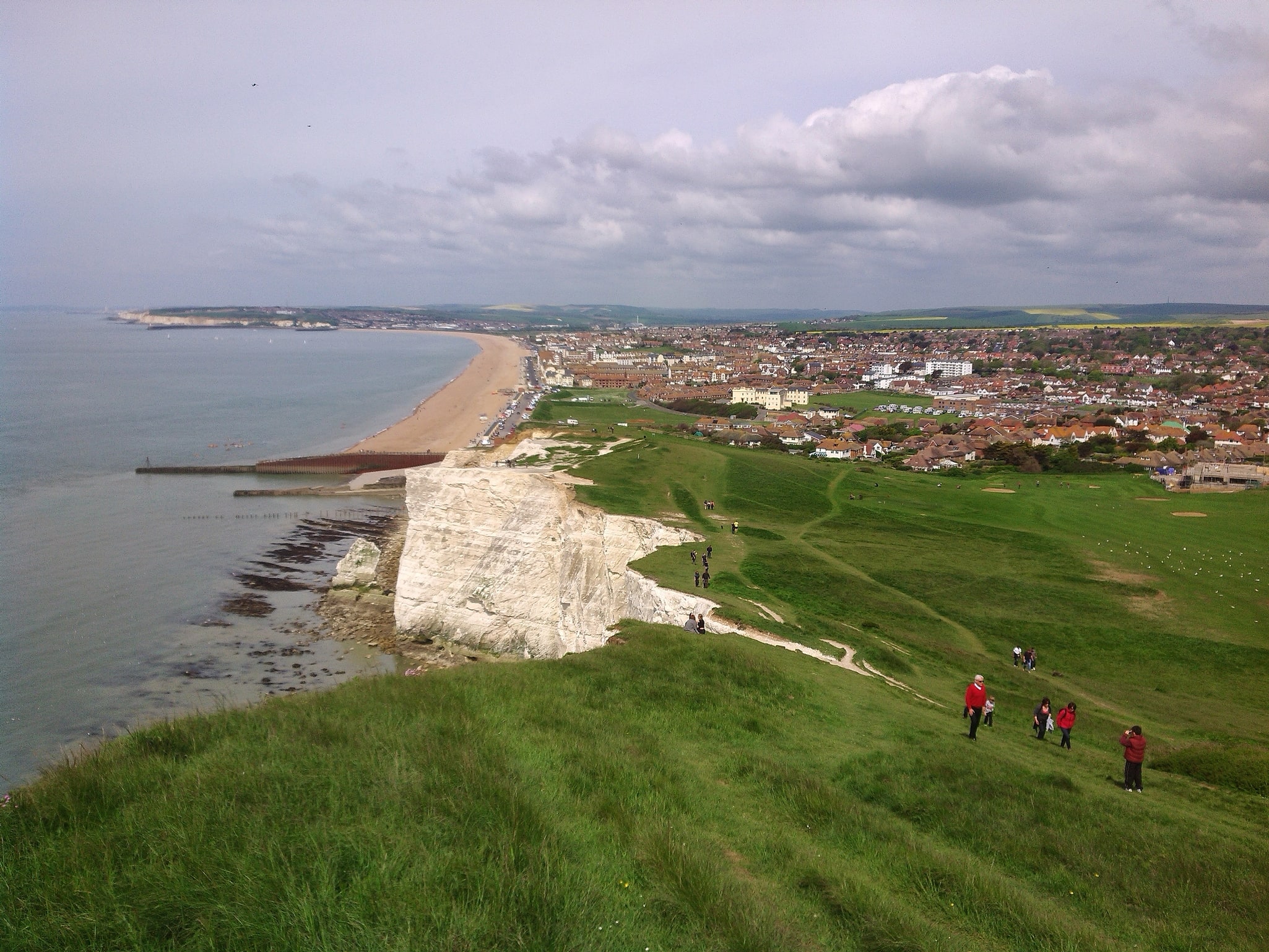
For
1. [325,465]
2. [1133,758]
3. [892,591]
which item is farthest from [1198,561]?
[325,465]

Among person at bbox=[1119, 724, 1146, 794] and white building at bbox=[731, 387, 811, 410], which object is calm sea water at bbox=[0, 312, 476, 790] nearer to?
person at bbox=[1119, 724, 1146, 794]

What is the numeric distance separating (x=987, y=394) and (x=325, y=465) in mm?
90587

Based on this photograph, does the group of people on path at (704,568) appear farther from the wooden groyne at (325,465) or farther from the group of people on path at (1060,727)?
the wooden groyne at (325,465)

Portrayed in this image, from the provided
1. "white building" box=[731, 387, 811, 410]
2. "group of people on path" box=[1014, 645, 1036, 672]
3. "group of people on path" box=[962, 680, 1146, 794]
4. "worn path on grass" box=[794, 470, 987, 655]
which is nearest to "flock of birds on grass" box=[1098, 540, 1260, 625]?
"worn path on grass" box=[794, 470, 987, 655]

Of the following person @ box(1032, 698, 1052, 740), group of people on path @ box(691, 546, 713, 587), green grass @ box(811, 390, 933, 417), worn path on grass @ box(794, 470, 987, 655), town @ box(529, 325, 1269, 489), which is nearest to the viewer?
person @ box(1032, 698, 1052, 740)

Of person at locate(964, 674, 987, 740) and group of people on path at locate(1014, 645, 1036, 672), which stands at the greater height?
person at locate(964, 674, 987, 740)

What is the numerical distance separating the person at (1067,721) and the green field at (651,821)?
0.65 feet

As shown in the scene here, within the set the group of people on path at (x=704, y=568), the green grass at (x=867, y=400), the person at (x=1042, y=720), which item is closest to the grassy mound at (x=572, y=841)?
the person at (x=1042, y=720)

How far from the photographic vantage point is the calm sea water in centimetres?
2253

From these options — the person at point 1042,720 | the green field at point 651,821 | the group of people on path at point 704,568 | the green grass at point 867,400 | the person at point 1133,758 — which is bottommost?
the person at point 1042,720

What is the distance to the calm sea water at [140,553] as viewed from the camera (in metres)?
22.5

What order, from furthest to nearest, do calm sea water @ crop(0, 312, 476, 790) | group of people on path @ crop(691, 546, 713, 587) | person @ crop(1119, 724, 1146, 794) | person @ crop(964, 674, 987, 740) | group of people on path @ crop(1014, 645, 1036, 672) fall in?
calm sea water @ crop(0, 312, 476, 790)
group of people on path @ crop(691, 546, 713, 587)
group of people on path @ crop(1014, 645, 1036, 672)
person @ crop(964, 674, 987, 740)
person @ crop(1119, 724, 1146, 794)

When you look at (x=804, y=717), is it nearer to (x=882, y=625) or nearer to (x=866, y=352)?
(x=882, y=625)

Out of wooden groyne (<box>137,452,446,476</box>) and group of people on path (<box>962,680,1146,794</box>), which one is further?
wooden groyne (<box>137,452,446,476</box>)
